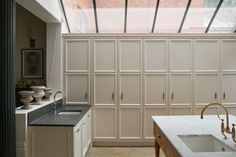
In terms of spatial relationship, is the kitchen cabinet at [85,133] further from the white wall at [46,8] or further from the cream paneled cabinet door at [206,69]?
the cream paneled cabinet door at [206,69]

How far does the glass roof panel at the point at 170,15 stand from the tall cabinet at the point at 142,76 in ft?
0.90

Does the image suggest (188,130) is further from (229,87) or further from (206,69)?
(229,87)

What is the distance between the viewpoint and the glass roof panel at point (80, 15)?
487 centimetres

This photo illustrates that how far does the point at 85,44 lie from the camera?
5.22 meters

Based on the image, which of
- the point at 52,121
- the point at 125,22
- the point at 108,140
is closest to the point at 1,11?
the point at 52,121

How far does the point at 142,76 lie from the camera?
5.19m

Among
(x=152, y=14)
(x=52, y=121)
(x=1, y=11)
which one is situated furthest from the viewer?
(x=152, y=14)

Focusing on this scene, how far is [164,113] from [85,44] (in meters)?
2.26

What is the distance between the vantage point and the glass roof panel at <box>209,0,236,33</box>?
16.0 feet

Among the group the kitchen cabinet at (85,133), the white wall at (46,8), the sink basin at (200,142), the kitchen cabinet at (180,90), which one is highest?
the white wall at (46,8)

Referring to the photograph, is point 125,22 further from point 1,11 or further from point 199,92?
point 1,11

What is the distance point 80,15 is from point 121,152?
2.93 metres

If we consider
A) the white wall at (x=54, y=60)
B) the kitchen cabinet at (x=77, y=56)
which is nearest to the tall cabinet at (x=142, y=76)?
the kitchen cabinet at (x=77, y=56)

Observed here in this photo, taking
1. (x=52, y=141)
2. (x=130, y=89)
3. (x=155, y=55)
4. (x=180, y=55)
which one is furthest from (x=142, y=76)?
(x=52, y=141)
